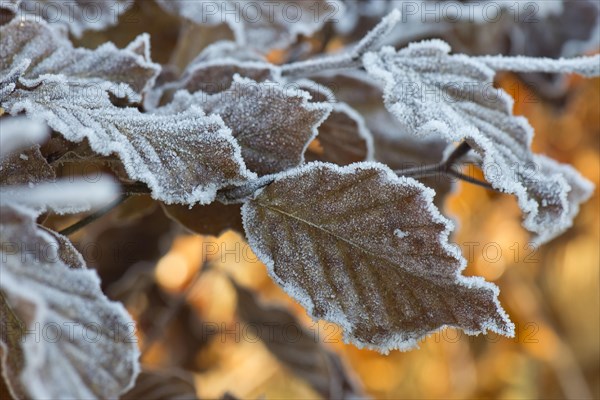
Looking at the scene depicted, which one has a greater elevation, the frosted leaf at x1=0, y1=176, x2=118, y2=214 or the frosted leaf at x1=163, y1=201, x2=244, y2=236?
the frosted leaf at x1=0, y1=176, x2=118, y2=214

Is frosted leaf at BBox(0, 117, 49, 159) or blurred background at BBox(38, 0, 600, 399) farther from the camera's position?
blurred background at BBox(38, 0, 600, 399)

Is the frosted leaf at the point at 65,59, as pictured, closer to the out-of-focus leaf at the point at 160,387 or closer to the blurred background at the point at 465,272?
the blurred background at the point at 465,272

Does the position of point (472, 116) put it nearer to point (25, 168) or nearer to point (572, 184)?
point (572, 184)

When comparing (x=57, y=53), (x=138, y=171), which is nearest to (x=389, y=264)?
(x=138, y=171)

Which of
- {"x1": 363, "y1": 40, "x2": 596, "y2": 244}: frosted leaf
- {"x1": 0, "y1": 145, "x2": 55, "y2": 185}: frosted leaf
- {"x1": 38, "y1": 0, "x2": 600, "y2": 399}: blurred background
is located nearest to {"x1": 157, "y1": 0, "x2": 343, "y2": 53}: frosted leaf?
{"x1": 38, "y1": 0, "x2": 600, "y2": 399}: blurred background

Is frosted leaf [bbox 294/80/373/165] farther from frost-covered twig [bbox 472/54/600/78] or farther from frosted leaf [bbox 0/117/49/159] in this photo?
frosted leaf [bbox 0/117/49/159]

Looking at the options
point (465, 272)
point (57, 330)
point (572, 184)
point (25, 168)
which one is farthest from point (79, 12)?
point (465, 272)
